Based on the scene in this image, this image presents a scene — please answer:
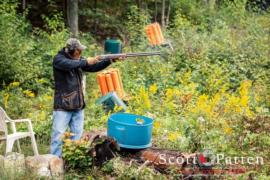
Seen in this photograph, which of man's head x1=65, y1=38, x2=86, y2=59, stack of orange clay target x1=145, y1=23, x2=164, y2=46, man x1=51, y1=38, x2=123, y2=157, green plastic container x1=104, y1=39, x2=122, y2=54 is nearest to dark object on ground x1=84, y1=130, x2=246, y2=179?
man x1=51, y1=38, x2=123, y2=157

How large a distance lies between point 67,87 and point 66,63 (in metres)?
0.35

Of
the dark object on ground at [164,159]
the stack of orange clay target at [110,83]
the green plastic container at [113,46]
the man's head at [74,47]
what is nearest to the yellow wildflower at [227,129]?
the dark object on ground at [164,159]

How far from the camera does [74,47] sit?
650 cm

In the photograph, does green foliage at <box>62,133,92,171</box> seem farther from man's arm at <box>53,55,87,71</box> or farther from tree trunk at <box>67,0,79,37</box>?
tree trunk at <box>67,0,79,37</box>

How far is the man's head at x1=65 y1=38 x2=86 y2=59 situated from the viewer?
646 cm

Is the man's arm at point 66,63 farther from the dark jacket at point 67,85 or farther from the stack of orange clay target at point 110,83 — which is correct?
the stack of orange clay target at point 110,83

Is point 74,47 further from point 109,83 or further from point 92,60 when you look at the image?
point 109,83

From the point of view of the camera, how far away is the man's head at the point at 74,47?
6.46 meters

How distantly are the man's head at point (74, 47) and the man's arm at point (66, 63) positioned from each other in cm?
15

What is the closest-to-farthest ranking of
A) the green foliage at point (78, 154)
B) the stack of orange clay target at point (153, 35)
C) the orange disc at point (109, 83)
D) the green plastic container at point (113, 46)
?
the green foliage at point (78, 154)
the orange disc at point (109, 83)
the stack of orange clay target at point (153, 35)
the green plastic container at point (113, 46)

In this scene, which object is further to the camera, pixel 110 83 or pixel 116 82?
pixel 116 82

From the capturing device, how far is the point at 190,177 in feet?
18.0

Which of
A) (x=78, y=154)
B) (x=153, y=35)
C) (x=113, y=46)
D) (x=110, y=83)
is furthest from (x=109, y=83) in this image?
(x=113, y=46)

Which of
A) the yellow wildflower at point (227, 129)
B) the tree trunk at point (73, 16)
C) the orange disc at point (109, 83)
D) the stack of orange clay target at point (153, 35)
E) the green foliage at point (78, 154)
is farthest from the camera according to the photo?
the tree trunk at point (73, 16)
